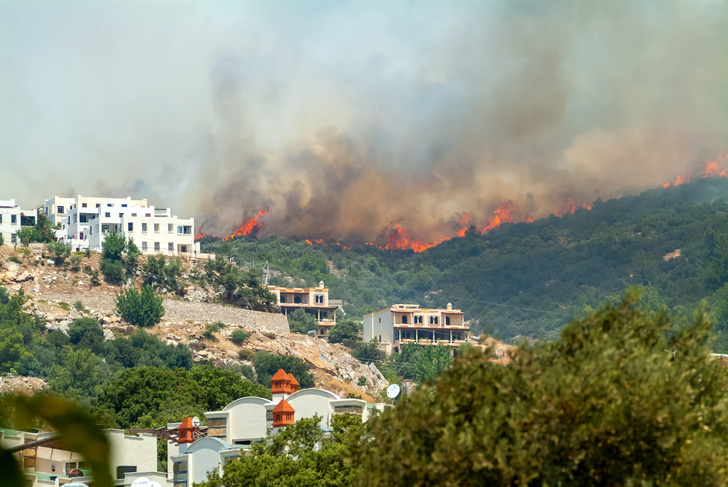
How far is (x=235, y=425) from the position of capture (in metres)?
44.6

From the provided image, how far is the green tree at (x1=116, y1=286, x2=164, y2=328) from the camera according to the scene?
4929 inches

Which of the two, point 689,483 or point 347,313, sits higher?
point 347,313

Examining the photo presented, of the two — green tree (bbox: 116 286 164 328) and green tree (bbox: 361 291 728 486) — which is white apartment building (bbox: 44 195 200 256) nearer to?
green tree (bbox: 116 286 164 328)

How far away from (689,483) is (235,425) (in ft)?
110

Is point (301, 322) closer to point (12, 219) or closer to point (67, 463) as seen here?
point (12, 219)

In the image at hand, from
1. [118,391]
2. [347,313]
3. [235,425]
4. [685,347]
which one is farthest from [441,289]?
[685,347]

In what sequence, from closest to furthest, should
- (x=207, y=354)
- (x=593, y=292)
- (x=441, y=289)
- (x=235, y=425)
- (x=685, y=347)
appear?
(x=685, y=347) < (x=235, y=425) < (x=207, y=354) < (x=593, y=292) < (x=441, y=289)

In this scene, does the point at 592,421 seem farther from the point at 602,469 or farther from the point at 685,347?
the point at 685,347

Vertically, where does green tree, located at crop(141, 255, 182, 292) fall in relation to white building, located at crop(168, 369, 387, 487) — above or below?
above

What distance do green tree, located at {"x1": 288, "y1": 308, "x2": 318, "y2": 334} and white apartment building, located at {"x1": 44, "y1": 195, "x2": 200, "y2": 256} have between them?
1615cm

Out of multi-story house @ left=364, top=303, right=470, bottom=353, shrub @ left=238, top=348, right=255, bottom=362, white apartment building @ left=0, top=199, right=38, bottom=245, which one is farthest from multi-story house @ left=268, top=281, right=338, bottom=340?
white apartment building @ left=0, top=199, right=38, bottom=245

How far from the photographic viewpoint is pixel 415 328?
5768 inches

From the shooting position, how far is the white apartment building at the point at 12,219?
458ft

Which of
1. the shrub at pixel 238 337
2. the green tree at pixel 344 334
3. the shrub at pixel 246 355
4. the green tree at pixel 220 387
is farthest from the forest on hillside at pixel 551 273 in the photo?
the green tree at pixel 220 387
